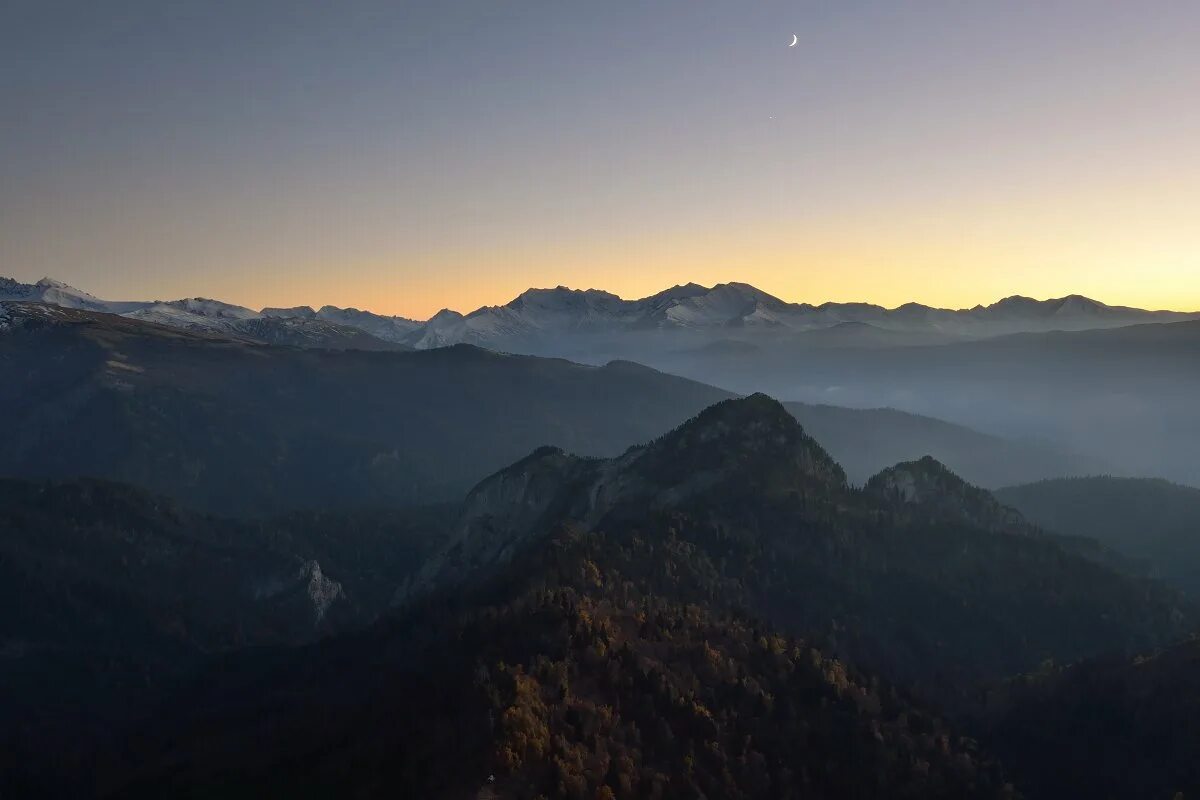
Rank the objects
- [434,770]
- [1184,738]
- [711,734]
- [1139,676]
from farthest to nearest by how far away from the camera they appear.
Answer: [1139,676], [1184,738], [711,734], [434,770]

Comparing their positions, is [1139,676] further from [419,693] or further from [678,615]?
[419,693]

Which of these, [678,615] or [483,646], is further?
[678,615]

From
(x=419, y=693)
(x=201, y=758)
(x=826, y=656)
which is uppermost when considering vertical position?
(x=419, y=693)

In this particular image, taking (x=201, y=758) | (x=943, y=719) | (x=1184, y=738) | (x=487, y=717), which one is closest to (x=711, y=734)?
(x=487, y=717)

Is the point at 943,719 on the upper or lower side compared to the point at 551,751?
lower

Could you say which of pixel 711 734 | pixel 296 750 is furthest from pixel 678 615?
pixel 296 750

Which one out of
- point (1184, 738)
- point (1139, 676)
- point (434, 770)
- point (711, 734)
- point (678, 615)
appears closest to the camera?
point (434, 770)

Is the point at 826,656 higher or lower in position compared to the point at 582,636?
lower

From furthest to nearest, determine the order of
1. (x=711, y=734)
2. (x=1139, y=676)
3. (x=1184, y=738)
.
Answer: (x=1139, y=676)
(x=1184, y=738)
(x=711, y=734)

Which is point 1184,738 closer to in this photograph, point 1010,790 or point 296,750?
point 1010,790
